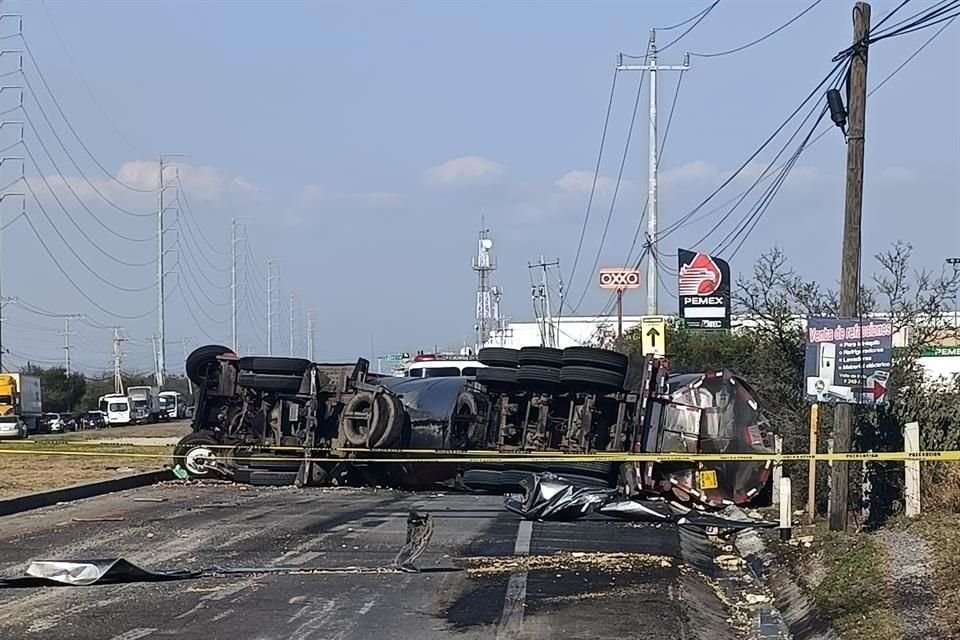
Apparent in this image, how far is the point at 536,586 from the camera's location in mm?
11562

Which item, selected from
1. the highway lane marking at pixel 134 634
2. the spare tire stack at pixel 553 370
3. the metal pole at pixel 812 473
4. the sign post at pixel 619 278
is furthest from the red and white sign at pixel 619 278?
the highway lane marking at pixel 134 634

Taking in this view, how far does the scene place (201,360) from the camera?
23.5m

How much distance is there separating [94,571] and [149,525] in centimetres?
488

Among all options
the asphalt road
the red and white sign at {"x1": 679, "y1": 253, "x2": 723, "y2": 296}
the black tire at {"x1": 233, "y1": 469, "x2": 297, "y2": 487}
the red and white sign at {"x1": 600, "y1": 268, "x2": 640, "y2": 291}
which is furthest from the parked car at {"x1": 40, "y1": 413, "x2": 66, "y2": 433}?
the asphalt road

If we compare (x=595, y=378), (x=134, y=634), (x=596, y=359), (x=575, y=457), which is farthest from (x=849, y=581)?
(x=596, y=359)

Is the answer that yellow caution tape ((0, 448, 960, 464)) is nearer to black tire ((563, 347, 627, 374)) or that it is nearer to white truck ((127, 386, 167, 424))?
black tire ((563, 347, 627, 374))

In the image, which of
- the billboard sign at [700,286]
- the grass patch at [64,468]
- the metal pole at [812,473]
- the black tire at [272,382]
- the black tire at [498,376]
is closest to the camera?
the metal pole at [812,473]

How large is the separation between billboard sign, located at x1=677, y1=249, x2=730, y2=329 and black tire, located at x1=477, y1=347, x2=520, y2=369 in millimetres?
27647

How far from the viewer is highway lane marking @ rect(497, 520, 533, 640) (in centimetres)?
966

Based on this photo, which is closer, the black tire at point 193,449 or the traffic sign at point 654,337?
the black tire at point 193,449

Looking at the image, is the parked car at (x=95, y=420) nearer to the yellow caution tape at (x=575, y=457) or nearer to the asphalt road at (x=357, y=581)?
the yellow caution tape at (x=575, y=457)

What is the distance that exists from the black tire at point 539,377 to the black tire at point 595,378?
300mm

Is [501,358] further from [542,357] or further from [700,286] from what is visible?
[700,286]

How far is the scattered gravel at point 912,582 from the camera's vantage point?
30.1 feet
